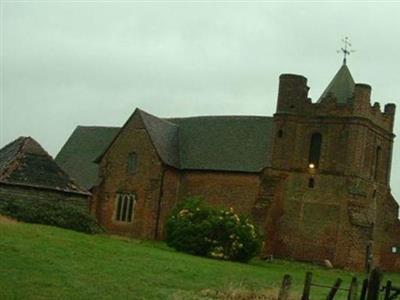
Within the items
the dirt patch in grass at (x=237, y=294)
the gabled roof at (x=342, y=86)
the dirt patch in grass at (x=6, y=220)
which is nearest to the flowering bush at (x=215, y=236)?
the dirt patch in grass at (x=6, y=220)

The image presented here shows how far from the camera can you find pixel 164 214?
57688mm

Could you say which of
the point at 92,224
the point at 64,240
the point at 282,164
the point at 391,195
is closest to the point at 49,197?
the point at 92,224

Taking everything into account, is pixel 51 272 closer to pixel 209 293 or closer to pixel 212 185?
pixel 209 293

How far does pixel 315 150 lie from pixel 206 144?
8605mm

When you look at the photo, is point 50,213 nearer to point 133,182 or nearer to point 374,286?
point 133,182

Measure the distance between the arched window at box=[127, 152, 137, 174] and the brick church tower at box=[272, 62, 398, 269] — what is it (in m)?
10.3

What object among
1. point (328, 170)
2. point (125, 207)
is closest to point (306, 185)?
point (328, 170)

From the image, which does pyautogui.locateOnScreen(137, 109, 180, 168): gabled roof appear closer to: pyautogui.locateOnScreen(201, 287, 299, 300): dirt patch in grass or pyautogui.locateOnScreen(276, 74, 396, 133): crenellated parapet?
pyautogui.locateOnScreen(276, 74, 396, 133): crenellated parapet

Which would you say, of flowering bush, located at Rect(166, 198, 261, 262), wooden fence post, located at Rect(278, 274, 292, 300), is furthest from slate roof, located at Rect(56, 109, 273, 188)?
wooden fence post, located at Rect(278, 274, 292, 300)

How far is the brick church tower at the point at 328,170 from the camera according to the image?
52750mm

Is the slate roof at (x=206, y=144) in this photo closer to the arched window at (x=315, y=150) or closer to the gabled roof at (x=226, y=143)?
the gabled roof at (x=226, y=143)

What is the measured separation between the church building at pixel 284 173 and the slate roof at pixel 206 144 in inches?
3.6

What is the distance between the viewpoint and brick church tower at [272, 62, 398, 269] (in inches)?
2077

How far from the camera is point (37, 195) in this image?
42.2 meters
